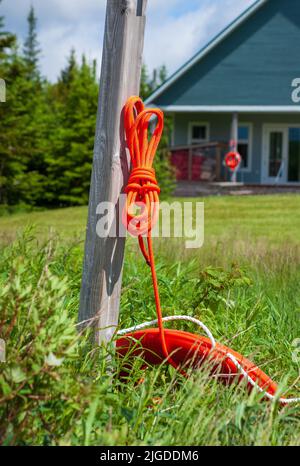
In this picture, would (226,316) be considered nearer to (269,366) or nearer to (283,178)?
(269,366)

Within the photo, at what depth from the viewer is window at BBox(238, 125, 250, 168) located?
25.7 metres

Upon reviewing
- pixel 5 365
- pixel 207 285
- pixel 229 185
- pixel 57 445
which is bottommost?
pixel 57 445

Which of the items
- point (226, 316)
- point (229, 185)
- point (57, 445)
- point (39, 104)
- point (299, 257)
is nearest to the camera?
point (57, 445)

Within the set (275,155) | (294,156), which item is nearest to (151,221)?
(294,156)

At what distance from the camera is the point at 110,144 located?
3.49m

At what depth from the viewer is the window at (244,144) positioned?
25.7 meters

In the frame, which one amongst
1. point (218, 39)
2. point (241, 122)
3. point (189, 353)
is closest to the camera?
point (189, 353)

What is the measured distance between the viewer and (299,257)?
7043 mm

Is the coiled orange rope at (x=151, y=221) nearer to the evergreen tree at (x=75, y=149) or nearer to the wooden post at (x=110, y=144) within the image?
the wooden post at (x=110, y=144)

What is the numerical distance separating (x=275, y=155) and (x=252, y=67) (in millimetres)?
3316

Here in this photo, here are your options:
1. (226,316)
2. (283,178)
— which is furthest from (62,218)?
(226,316)

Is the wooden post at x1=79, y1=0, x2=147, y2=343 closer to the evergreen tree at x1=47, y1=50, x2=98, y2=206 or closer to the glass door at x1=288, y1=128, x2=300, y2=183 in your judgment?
the evergreen tree at x1=47, y1=50, x2=98, y2=206

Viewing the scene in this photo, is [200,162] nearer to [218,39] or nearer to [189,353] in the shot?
[218,39]
